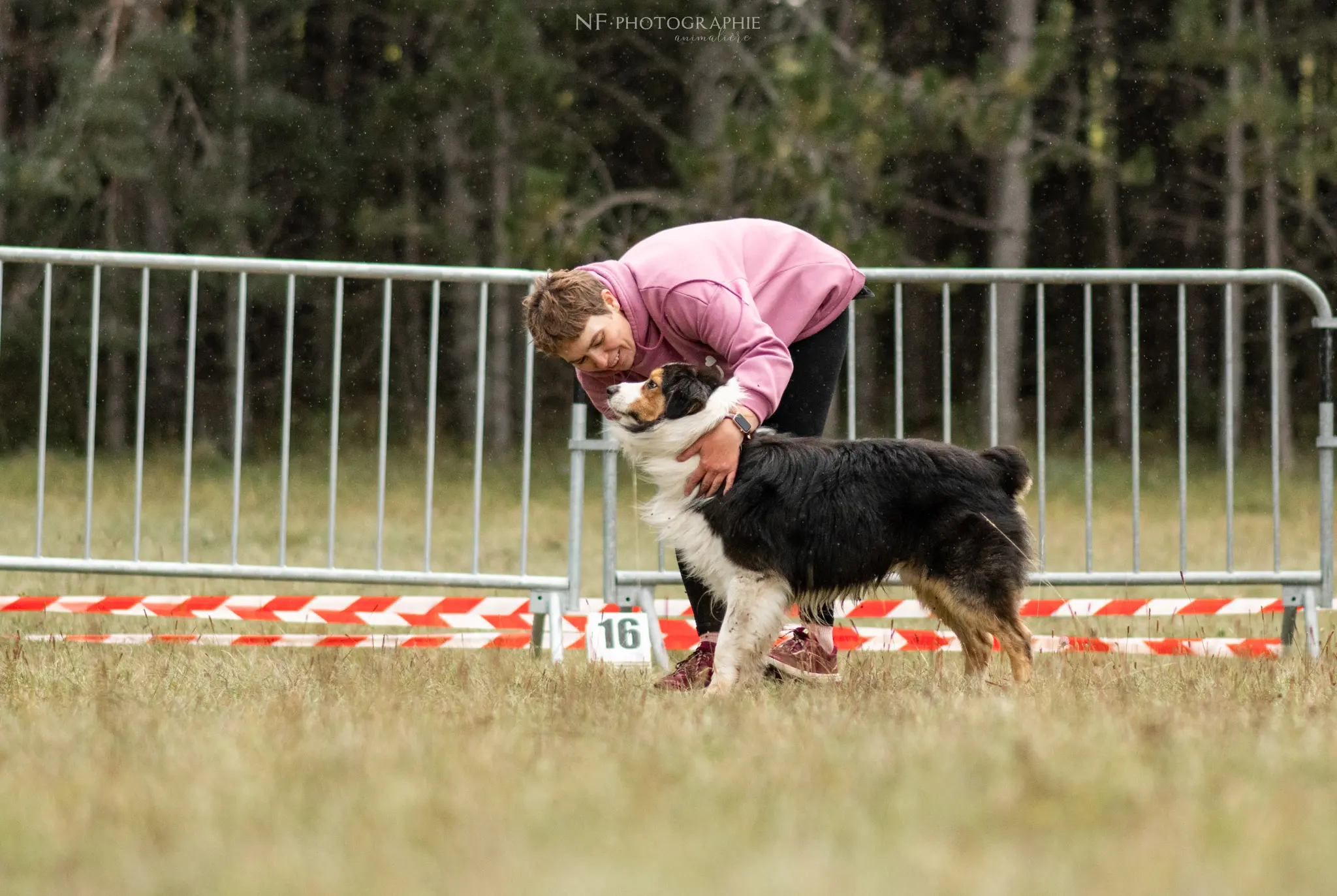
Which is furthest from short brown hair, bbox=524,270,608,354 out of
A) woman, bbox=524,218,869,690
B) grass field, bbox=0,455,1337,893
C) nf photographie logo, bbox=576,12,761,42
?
nf photographie logo, bbox=576,12,761,42

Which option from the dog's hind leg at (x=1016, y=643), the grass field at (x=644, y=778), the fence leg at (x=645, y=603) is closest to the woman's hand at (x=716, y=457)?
the grass field at (x=644, y=778)

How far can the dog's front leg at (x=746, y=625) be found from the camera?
178 inches

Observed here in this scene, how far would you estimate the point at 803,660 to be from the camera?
498cm

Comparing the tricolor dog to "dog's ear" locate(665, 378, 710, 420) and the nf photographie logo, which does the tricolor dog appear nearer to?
"dog's ear" locate(665, 378, 710, 420)

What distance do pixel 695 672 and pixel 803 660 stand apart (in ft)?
1.21

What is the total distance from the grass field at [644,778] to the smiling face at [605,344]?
0.98m

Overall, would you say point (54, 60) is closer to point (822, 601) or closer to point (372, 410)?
point (372, 410)

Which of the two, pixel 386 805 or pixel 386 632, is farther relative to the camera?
pixel 386 632

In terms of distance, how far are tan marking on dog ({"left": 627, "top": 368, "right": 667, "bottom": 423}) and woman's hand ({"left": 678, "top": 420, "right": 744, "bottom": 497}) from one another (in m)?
0.14

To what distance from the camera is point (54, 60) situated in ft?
60.8

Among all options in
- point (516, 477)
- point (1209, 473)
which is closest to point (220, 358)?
point (516, 477)

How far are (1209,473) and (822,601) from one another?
13.9 meters

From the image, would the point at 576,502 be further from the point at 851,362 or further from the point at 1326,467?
the point at 1326,467

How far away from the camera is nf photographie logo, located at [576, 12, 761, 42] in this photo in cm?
1780
